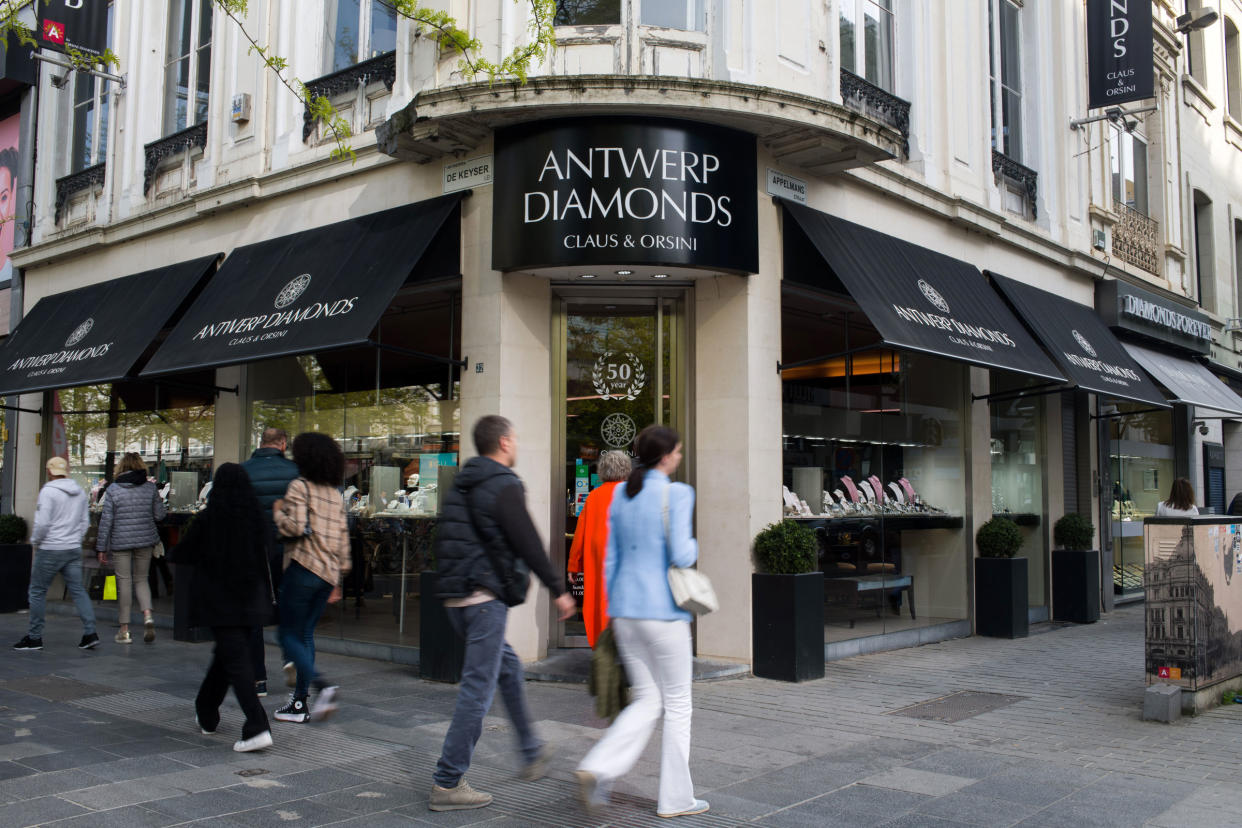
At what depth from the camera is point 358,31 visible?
36.7ft

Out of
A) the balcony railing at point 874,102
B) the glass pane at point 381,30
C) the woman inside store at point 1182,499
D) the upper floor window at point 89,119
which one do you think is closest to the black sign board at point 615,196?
the balcony railing at point 874,102

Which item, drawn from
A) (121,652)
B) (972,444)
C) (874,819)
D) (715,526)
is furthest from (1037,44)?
(121,652)

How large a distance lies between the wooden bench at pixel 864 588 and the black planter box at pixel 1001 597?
1.13 meters

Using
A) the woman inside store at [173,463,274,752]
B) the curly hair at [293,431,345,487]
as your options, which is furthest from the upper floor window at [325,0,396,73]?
the woman inside store at [173,463,274,752]

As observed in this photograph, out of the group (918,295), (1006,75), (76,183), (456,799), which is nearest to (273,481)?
(456,799)

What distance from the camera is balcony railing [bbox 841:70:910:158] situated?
424 inches

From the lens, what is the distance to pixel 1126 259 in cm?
1630

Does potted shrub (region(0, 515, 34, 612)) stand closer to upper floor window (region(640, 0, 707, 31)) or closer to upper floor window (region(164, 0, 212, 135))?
upper floor window (region(164, 0, 212, 135))

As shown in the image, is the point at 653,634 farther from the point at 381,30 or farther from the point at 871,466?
the point at 381,30

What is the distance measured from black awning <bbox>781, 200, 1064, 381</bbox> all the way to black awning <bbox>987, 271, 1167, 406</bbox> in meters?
0.36

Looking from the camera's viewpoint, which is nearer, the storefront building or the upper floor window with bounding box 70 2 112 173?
the storefront building

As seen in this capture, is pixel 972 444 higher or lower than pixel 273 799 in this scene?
A: higher

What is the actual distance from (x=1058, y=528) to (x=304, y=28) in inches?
434

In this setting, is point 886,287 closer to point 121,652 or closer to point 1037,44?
point 1037,44
